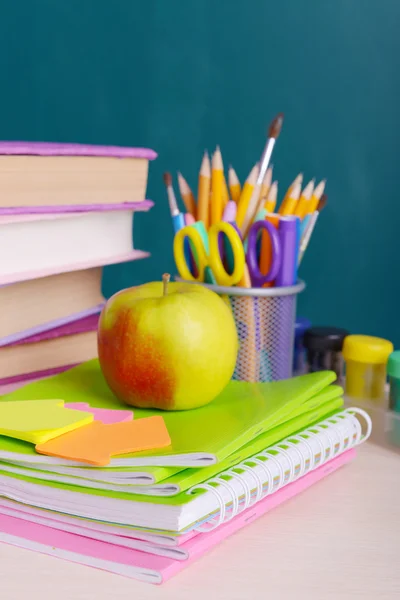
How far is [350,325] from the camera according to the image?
150 centimetres

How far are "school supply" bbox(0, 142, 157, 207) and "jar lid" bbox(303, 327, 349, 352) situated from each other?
23cm

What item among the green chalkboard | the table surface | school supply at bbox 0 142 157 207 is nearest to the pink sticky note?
the table surface

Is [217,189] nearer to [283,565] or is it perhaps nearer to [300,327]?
[300,327]

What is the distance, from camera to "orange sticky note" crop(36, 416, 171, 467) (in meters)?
0.49

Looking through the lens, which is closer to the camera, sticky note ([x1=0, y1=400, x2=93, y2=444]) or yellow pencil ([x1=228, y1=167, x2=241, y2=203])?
sticky note ([x1=0, y1=400, x2=93, y2=444])

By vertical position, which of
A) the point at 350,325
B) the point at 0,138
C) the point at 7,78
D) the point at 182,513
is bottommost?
the point at 350,325

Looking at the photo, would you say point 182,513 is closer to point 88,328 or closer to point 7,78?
point 88,328

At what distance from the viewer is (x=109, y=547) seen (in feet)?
1.56

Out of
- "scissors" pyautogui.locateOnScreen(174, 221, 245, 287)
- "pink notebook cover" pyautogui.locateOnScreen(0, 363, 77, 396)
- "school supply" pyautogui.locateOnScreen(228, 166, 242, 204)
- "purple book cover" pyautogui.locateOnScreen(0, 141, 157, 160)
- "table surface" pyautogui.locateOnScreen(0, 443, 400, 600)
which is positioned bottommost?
"table surface" pyautogui.locateOnScreen(0, 443, 400, 600)

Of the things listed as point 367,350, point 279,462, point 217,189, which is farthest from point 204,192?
point 279,462

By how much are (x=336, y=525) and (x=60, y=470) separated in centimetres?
18

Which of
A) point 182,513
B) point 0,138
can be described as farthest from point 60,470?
point 0,138

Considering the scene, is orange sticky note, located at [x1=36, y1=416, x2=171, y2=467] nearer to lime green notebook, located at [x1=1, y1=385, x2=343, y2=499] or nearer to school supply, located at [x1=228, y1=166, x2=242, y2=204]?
lime green notebook, located at [x1=1, y1=385, x2=343, y2=499]

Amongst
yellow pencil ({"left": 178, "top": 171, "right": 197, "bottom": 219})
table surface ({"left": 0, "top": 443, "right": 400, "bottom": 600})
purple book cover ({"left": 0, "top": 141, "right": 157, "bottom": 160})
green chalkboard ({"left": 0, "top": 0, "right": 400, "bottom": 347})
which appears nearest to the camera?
table surface ({"left": 0, "top": 443, "right": 400, "bottom": 600})
